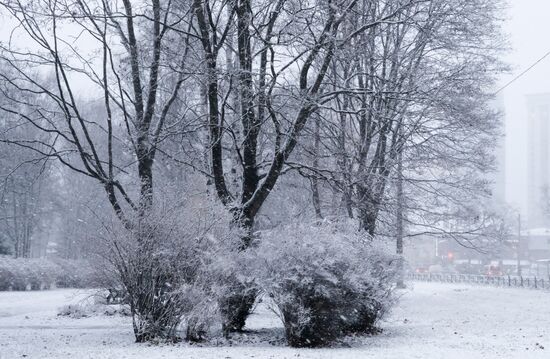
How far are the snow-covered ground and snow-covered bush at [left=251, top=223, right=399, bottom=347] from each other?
466 millimetres

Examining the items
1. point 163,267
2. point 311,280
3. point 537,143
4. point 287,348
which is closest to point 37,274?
point 163,267

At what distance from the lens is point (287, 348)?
1134 centimetres

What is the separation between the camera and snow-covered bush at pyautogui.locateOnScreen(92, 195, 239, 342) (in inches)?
465

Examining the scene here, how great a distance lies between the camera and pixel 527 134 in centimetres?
16338

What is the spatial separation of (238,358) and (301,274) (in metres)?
2.15

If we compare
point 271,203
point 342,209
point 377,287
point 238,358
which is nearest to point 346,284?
point 377,287

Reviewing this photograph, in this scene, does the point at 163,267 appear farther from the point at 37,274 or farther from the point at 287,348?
the point at 37,274

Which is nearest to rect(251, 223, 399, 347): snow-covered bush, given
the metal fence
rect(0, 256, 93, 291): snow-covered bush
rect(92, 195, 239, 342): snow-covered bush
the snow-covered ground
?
the snow-covered ground

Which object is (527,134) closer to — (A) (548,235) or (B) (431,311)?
(A) (548,235)

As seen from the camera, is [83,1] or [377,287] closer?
[377,287]

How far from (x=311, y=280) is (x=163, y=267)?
2603 millimetres

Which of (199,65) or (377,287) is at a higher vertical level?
(199,65)

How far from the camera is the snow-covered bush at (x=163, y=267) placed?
1180 centimetres

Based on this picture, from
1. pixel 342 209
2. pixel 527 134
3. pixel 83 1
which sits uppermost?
pixel 527 134
